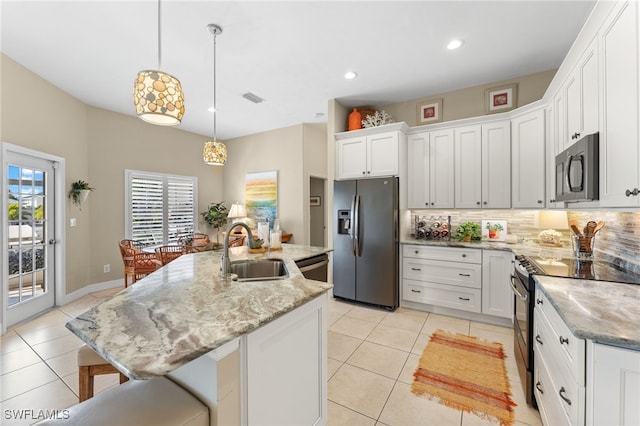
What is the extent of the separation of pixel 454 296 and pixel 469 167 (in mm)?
1672

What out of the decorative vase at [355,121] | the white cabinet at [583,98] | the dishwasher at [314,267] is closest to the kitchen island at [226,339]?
the dishwasher at [314,267]

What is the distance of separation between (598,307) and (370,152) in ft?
9.35

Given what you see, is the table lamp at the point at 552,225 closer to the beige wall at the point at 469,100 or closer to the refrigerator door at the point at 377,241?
the beige wall at the point at 469,100

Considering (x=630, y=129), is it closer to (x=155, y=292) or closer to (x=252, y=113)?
(x=155, y=292)

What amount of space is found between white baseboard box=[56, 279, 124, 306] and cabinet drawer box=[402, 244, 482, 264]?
492 cm

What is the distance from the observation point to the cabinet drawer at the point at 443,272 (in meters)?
3.10

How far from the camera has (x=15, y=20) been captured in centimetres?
233

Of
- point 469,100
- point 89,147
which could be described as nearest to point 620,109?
point 469,100

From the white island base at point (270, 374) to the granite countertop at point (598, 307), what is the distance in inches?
46.1

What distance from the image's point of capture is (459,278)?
3.18 m

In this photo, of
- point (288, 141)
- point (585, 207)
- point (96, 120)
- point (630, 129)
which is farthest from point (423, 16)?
point (96, 120)

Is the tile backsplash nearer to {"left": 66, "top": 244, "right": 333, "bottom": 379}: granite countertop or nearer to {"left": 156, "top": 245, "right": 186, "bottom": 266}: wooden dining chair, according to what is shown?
{"left": 66, "top": 244, "right": 333, "bottom": 379}: granite countertop

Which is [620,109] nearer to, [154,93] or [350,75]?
[350,75]

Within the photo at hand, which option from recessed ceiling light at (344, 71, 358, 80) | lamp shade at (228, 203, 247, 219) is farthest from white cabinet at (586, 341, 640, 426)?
lamp shade at (228, 203, 247, 219)
